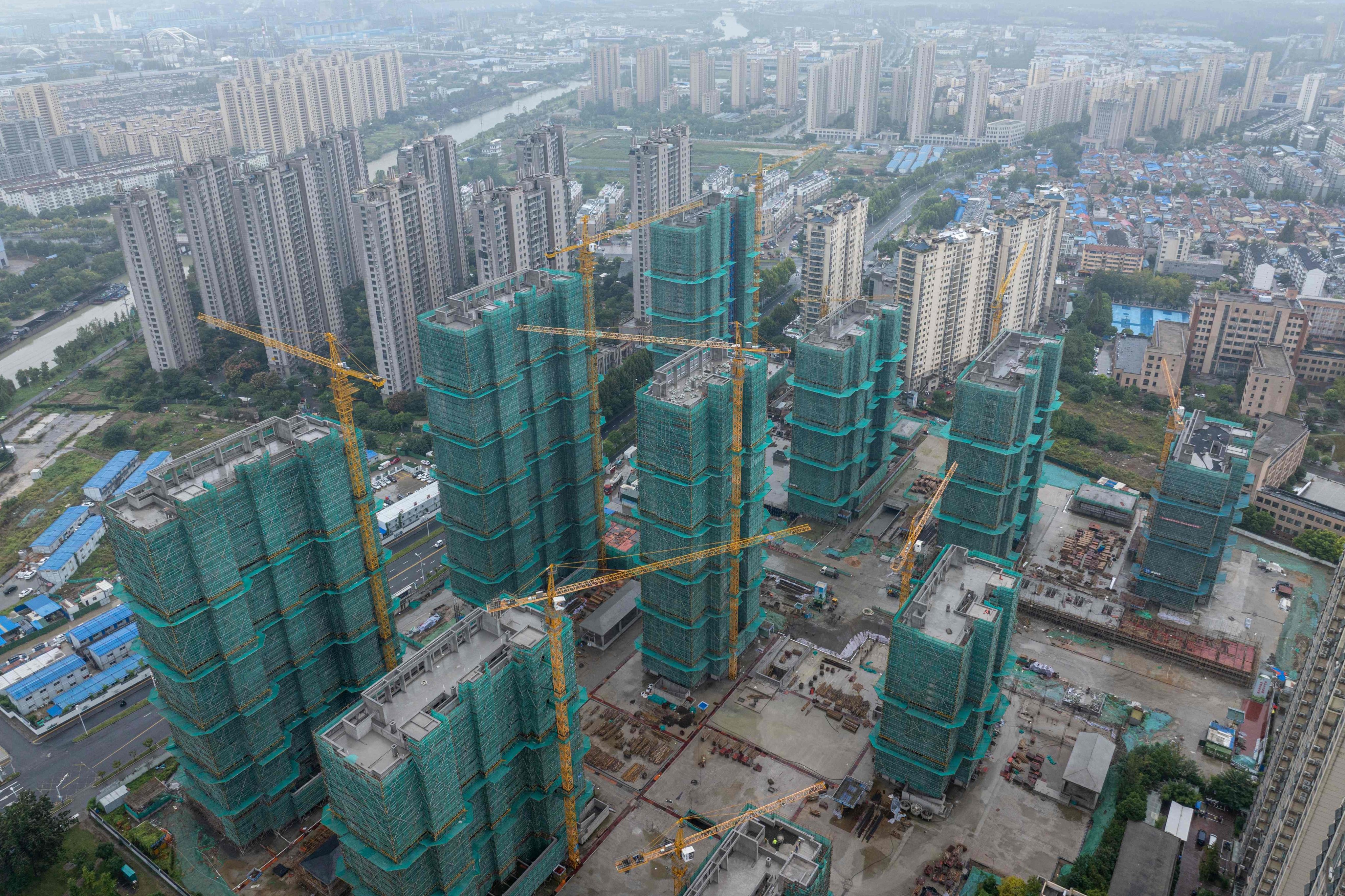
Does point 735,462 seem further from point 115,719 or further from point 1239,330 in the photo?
point 1239,330

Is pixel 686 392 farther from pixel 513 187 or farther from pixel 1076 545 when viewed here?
pixel 513 187

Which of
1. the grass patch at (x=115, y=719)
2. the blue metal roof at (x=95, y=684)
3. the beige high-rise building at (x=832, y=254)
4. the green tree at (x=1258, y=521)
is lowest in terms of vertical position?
the grass patch at (x=115, y=719)

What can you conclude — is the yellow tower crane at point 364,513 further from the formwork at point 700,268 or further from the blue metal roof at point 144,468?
the blue metal roof at point 144,468

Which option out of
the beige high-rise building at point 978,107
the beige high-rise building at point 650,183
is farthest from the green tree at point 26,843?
the beige high-rise building at point 978,107

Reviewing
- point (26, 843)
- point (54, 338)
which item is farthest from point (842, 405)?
point (54, 338)

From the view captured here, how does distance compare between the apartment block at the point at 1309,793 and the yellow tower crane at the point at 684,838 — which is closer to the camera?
the apartment block at the point at 1309,793

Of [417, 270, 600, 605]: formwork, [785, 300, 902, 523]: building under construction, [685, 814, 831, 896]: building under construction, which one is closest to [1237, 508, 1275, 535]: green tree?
[785, 300, 902, 523]: building under construction

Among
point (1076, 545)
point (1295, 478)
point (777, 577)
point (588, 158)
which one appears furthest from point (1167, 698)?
point (588, 158)

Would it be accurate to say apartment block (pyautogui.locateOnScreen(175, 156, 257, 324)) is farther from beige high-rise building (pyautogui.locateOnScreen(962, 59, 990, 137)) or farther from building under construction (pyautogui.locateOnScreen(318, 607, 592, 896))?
beige high-rise building (pyautogui.locateOnScreen(962, 59, 990, 137))
